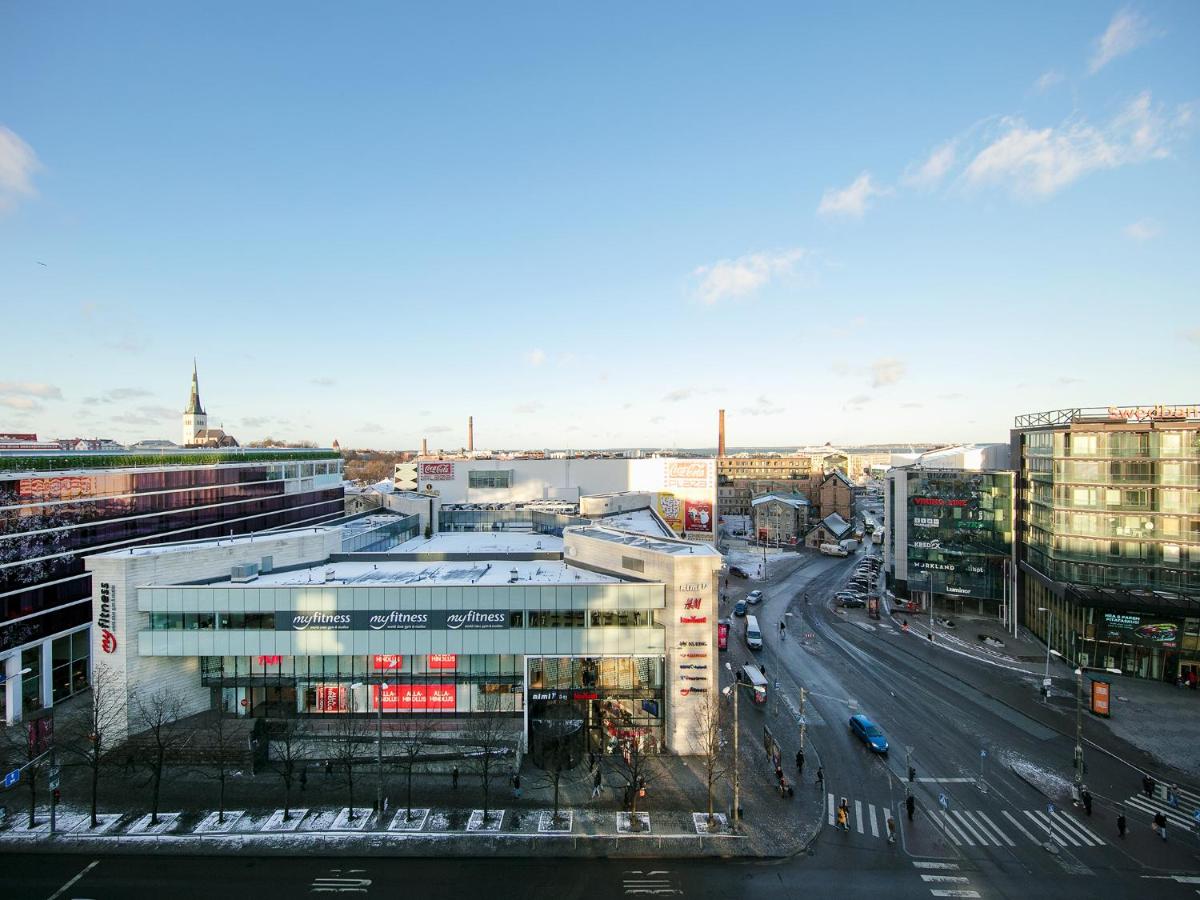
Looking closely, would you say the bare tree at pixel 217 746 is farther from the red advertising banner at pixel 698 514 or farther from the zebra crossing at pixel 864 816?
the red advertising banner at pixel 698 514

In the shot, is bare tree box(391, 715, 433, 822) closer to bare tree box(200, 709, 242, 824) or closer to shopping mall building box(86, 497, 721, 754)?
shopping mall building box(86, 497, 721, 754)

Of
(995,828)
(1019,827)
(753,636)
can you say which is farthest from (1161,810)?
(753,636)

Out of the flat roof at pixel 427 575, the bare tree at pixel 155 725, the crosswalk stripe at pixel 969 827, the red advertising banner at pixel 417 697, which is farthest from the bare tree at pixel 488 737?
the crosswalk stripe at pixel 969 827

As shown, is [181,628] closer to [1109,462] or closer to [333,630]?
[333,630]

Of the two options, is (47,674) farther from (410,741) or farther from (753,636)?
(753,636)

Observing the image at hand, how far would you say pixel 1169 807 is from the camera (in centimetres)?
3161

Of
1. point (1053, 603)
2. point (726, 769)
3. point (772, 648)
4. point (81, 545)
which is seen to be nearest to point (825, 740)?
point (726, 769)

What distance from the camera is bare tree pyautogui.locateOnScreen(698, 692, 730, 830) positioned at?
106ft

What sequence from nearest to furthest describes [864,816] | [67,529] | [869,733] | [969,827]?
[969,827]
[864,816]
[869,733]
[67,529]

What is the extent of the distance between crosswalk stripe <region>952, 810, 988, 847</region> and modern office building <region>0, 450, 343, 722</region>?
6034 centimetres

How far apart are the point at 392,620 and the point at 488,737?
932 centimetres

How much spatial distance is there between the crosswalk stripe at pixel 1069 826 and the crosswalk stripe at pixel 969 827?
4312 millimetres

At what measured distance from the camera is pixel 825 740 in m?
39.2

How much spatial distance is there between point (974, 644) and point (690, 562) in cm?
3929
